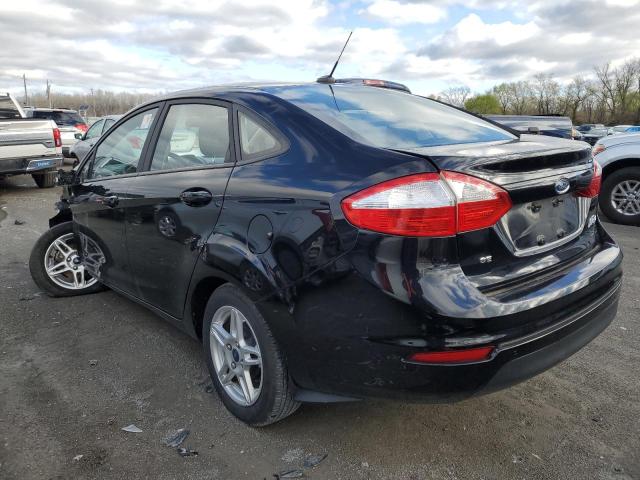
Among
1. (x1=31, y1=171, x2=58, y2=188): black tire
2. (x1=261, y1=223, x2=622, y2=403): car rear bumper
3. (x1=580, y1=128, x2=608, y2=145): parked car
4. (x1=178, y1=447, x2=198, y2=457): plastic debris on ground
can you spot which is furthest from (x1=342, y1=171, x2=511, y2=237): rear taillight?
(x1=580, y1=128, x2=608, y2=145): parked car

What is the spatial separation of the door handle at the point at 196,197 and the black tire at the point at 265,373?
0.44 meters

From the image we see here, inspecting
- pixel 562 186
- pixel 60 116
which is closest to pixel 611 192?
pixel 562 186

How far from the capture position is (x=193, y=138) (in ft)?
9.67

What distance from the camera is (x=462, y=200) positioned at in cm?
190

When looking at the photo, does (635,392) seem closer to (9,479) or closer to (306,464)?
(306,464)

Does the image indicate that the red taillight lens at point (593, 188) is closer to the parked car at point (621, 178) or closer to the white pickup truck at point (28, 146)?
the parked car at point (621, 178)

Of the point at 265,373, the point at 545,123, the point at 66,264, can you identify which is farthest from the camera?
the point at 545,123

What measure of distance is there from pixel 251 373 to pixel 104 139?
2.28m

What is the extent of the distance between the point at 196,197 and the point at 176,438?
1209mm

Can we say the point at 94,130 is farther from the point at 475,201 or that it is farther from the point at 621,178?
the point at 475,201

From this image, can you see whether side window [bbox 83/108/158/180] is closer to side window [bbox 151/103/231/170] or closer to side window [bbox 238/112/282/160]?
side window [bbox 151/103/231/170]

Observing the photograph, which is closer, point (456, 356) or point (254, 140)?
point (456, 356)

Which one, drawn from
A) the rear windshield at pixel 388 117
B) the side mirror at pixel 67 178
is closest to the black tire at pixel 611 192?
the rear windshield at pixel 388 117

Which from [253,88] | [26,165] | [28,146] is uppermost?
[253,88]
